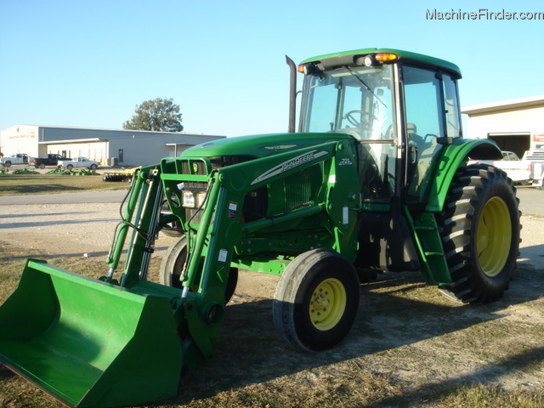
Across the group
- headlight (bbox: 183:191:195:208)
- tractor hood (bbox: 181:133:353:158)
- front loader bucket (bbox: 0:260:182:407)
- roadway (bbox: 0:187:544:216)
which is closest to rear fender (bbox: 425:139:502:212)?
tractor hood (bbox: 181:133:353:158)

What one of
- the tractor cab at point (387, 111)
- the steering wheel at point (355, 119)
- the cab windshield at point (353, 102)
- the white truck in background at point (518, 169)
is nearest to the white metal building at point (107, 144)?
the white truck in background at point (518, 169)

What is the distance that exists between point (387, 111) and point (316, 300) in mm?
2216

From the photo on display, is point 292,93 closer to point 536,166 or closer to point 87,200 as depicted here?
point 87,200

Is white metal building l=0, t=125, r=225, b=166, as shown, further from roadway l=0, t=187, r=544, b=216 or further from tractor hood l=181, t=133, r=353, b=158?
tractor hood l=181, t=133, r=353, b=158

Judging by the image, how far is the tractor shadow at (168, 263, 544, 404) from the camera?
4133 millimetres

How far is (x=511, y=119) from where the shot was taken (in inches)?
1214

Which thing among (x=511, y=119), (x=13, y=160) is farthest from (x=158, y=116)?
(x=511, y=119)

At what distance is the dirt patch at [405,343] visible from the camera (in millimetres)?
4141

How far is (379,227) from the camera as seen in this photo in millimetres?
5676

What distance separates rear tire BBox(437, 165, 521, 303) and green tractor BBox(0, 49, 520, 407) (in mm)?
16

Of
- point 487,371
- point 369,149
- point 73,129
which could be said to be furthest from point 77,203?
point 73,129

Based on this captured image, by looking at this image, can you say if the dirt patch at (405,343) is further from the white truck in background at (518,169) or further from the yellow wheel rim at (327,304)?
the white truck in background at (518,169)

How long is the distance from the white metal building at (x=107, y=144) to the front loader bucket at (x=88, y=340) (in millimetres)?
47630

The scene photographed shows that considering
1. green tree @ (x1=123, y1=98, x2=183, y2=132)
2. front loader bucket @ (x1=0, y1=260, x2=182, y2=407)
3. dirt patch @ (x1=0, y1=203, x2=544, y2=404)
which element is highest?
green tree @ (x1=123, y1=98, x2=183, y2=132)
